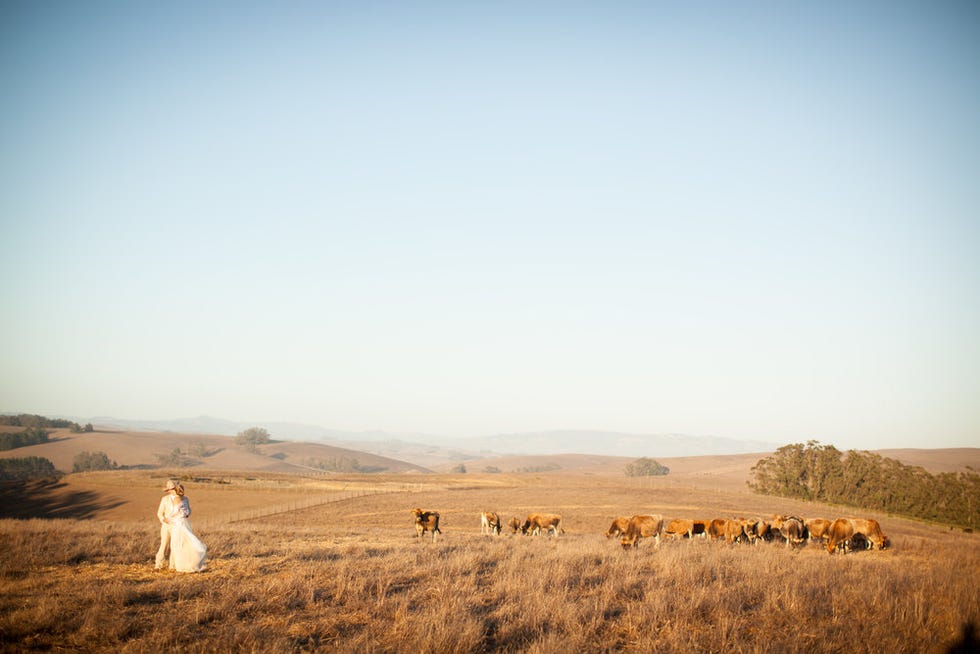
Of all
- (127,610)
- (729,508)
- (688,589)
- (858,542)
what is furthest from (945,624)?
(729,508)

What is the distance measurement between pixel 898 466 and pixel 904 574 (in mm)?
47555

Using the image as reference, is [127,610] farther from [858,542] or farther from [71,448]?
[71,448]

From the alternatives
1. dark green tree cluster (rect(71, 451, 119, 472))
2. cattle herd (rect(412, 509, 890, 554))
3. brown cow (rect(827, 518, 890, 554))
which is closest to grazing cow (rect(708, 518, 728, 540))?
cattle herd (rect(412, 509, 890, 554))

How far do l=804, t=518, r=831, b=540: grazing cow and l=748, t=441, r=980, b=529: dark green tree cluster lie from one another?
2956 cm

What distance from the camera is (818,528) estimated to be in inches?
845

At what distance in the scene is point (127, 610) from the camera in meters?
8.05

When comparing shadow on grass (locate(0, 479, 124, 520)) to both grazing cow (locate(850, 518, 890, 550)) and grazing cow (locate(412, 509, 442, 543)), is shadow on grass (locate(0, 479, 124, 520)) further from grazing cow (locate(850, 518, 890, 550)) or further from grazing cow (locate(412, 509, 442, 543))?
grazing cow (locate(850, 518, 890, 550))

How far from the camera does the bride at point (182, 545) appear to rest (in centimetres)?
1098

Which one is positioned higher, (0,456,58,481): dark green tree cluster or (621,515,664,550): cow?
(621,515,664,550): cow

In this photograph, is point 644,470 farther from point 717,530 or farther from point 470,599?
point 470,599

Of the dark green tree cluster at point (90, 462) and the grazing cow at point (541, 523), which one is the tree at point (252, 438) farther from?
the grazing cow at point (541, 523)

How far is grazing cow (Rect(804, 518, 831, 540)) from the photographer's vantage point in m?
21.1

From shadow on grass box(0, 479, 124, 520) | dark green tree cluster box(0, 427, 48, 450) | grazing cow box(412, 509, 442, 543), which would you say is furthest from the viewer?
dark green tree cluster box(0, 427, 48, 450)

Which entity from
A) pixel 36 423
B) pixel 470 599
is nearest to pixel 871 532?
pixel 470 599
